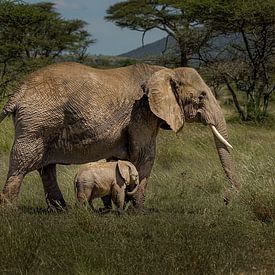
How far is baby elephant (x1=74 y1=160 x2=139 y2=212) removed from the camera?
6.35m

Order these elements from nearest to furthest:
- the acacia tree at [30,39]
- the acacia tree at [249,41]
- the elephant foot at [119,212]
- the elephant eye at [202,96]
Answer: the elephant foot at [119,212] < the elephant eye at [202,96] < the acacia tree at [249,41] < the acacia tree at [30,39]

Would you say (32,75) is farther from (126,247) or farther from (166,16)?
(166,16)

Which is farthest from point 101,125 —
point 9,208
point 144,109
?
point 9,208

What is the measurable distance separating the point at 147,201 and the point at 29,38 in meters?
21.1

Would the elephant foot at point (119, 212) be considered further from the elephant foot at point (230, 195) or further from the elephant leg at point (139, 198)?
the elephant foot at point (230, 195)

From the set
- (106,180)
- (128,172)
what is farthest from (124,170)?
(106,180)

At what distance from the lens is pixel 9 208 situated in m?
6.13

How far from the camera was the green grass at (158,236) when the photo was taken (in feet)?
14.4

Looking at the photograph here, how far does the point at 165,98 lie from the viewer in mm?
6605

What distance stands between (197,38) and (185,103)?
19276 millimetres

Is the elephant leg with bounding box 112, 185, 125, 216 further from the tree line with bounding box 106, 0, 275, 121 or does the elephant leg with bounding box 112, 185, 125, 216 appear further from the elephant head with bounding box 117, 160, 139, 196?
the tree line with bounding box 106, 0, 275, 121

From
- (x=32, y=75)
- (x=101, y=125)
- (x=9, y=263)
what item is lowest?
(x=9, y=263)

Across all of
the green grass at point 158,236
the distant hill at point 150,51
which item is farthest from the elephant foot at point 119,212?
the distant hill at point 150,51

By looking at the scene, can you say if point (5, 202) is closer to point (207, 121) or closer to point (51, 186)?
point (51, 186)
